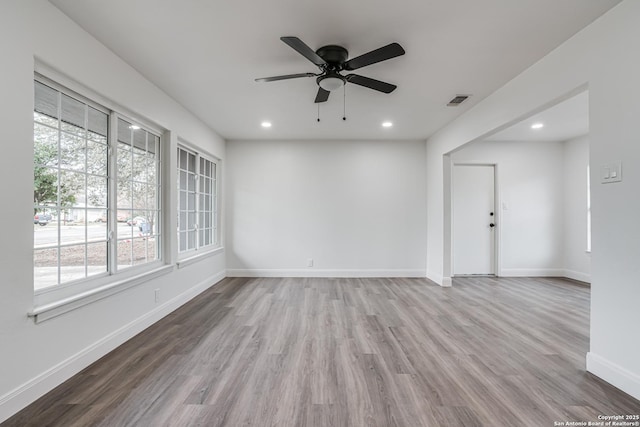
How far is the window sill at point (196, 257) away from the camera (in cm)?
387

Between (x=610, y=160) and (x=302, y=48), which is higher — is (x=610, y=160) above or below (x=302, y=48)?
below

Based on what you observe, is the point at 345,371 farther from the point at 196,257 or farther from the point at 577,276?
the point at 577,276

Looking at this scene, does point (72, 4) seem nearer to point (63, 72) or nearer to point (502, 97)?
point (63, 72)

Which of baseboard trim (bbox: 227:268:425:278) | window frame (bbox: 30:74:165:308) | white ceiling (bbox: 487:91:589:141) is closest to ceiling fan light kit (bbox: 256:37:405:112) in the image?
window frame (bbox: 30:74:165:308)

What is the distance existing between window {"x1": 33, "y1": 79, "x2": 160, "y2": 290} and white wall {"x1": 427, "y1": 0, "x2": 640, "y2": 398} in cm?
392

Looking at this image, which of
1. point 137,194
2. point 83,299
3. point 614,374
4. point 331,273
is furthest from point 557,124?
point 83,299

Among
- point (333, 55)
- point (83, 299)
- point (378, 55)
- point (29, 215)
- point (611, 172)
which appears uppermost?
point (333, 55)

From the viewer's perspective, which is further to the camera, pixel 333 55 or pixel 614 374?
pixel 333 55

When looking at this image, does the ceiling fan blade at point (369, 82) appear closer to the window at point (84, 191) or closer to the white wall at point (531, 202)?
the window at point (84, 191)

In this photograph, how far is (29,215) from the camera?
6.11 feet

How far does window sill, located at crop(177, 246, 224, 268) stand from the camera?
3868 millimetres

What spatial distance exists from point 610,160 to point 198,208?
476 cm

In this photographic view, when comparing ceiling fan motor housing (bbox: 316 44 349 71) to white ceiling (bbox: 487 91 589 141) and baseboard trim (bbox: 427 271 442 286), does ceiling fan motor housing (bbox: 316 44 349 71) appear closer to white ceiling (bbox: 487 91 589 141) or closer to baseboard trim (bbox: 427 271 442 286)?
white ceiling (bbox: 487 91 589 141)

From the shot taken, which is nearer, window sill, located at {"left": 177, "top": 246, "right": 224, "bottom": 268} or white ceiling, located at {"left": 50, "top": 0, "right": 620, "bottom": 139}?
white ceiling, located at {"left": 50, "top": 0, "right": 620, "bottom": 139}
